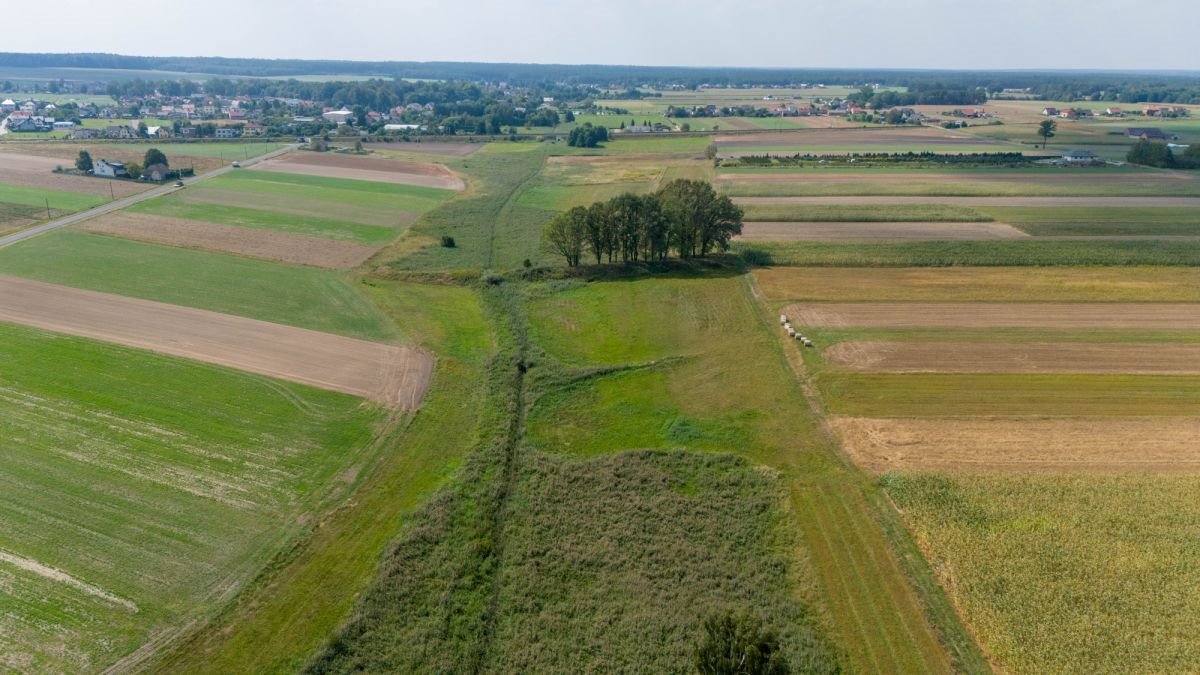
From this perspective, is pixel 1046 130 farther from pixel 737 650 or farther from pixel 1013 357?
pixel 737 650

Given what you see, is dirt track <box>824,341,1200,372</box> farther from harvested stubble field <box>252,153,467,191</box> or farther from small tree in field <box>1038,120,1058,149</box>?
small tree in field <box>1038,120,1058,149</box>

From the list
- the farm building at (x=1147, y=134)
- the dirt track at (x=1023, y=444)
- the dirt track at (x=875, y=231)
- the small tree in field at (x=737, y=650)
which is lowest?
the small tree in field at (x=737, y=650)

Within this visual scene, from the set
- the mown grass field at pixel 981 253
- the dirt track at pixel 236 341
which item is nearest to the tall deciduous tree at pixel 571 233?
the mown grass field at pixel 981 253

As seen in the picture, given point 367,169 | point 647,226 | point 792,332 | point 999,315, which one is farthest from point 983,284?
point 367,169

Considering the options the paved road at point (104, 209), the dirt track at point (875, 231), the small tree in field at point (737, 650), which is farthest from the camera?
the dirt track at point (875, 231)

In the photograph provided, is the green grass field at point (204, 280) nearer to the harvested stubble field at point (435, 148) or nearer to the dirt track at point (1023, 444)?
the dirt track at point (1023, 444)

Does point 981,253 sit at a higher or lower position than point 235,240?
higher
